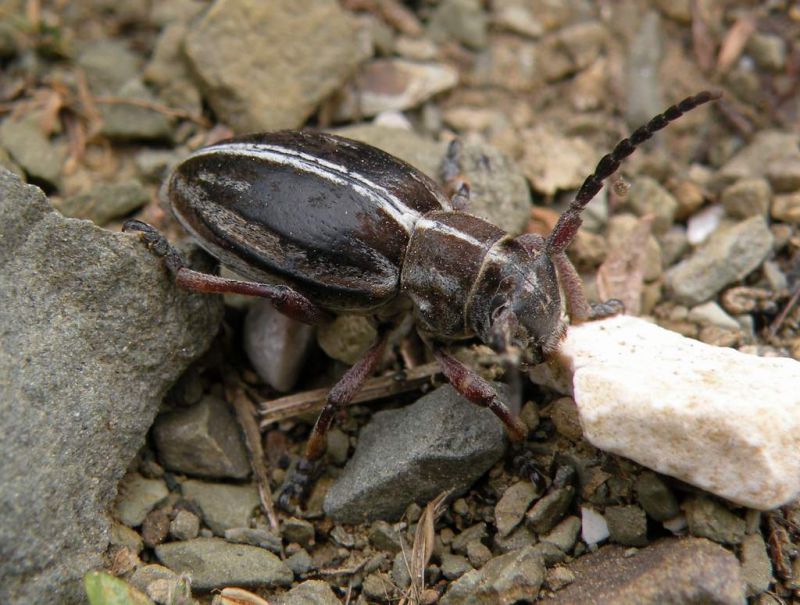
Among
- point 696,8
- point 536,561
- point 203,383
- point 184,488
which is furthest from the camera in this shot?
point 696,8

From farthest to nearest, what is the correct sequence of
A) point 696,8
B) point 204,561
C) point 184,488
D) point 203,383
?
point 696,8
point 203,383
point 184,488
point 204,561

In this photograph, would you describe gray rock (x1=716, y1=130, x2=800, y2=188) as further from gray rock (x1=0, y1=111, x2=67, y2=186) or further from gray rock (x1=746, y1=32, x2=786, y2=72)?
gray rock (x1=0, y1=111, x2=67, y2=186)

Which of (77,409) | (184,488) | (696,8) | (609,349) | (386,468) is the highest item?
(696,8)

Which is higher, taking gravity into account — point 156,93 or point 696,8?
point 696,8

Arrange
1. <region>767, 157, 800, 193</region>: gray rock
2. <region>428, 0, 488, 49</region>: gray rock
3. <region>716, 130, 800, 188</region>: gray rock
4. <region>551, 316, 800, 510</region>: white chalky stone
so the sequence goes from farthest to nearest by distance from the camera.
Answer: <region>428, 0, 488, 49</region>: gray rock, <region>716, 130, 800, 188</region>: gray rock, <region>767, 157, 800, 193</region>: gray rock, <region>551, 316, 800, 510</region>: white chalky stone

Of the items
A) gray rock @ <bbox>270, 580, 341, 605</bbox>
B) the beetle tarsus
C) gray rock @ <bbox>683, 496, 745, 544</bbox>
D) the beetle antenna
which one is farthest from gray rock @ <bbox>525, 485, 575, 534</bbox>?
the beetle tarsus

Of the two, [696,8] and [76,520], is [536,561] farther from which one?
[696,8]

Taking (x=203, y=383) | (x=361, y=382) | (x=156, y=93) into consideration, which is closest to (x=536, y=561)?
(x=361, y=382)
